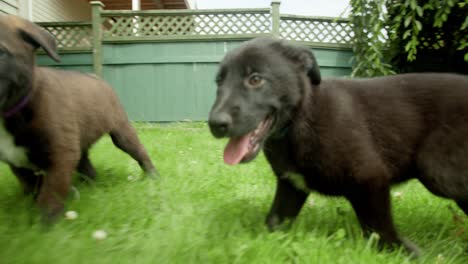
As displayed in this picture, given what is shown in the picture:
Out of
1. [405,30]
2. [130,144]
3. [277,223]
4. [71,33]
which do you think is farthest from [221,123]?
[71,33]

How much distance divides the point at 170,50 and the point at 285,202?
6971 mm

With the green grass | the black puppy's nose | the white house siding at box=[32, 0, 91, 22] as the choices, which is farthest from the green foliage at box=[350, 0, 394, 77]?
the white house siding at box=[32, 0, 91, 22]

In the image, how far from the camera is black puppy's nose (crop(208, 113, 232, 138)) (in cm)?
211

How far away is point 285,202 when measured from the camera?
257 centimetres

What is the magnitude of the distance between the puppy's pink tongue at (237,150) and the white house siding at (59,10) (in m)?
8.85

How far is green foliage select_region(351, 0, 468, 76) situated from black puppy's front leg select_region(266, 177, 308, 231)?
465cm

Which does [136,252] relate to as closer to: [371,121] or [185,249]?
[185,249]

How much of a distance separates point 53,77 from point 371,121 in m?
2.20

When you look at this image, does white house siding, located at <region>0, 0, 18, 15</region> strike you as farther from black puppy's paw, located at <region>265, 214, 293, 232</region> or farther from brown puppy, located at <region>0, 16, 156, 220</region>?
black puppy's paw, located at <region>265, 214, 293, 232</region>

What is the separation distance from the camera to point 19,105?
2.44 m

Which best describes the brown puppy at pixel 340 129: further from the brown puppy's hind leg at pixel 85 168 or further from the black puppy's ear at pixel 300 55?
the brown puppy's hind leg at pixel 85 168

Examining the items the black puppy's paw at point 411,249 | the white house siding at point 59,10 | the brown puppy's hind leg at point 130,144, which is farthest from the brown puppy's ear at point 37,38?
the white house siding at point 59,10

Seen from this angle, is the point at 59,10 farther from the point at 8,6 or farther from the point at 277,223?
the point at 277,223

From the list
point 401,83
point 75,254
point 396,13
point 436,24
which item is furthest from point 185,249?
point 396,13
